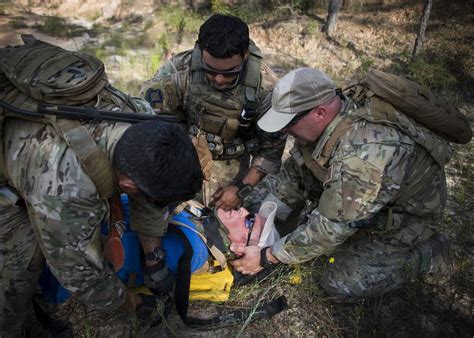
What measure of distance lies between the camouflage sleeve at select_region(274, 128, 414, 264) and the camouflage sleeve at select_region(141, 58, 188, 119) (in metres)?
1.62

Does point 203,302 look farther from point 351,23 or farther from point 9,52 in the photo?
point 351,23

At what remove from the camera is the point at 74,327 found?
268cm

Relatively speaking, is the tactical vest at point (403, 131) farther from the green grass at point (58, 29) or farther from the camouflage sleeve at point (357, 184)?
the green grass at point (58, 29)

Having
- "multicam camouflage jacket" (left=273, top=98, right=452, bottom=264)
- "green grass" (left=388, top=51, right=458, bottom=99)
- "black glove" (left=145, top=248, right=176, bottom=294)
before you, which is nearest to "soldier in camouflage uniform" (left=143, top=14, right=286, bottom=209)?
"multicam camouflage jacket" (left=273, top=98, right=452, bottom=264)

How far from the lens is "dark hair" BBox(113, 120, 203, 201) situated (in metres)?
1.67

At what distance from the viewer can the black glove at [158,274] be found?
2584 mm

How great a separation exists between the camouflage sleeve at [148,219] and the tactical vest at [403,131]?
44.9 inches

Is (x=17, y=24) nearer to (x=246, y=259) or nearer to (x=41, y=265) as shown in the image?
(x=41, y=265)

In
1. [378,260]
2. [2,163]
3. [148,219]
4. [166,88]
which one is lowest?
[378,260]

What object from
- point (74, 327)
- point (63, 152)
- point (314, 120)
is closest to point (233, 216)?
point (314, 120)

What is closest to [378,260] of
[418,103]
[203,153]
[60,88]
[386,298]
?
[386,298]

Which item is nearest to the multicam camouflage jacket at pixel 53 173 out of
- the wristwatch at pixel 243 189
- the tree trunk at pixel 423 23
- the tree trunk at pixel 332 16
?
the wristwatch at pixel 243 189

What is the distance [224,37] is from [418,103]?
1.46m

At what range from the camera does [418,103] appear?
2.46 m
